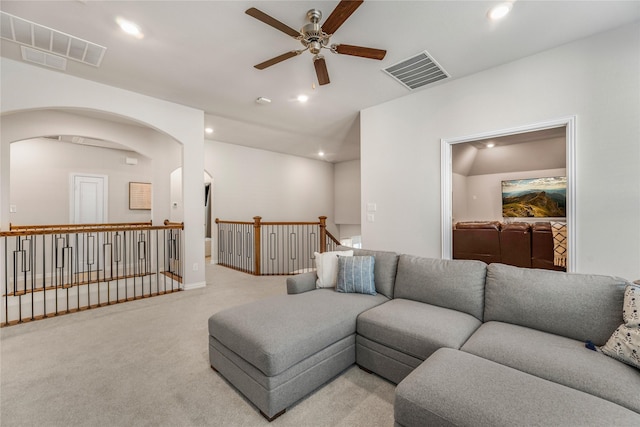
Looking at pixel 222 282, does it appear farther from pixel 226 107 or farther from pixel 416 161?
pixel 416 161

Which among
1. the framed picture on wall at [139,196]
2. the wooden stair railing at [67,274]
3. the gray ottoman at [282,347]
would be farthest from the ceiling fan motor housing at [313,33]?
the framed picture on wall at [139,196]

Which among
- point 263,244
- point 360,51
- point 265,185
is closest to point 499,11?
point 360,51

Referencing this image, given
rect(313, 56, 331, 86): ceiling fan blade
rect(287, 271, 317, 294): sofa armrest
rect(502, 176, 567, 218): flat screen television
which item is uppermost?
rect(313, 56, 331, 86): ceiling fan blade

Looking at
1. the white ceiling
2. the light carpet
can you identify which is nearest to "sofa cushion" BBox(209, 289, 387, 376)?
the light carpet

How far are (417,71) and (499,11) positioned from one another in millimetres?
1039

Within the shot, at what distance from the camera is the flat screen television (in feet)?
18.5

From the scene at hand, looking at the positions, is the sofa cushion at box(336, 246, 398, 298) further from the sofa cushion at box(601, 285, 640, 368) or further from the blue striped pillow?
the sofa cushion at box(601, 285, 640, 368)

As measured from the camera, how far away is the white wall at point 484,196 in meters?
6.39

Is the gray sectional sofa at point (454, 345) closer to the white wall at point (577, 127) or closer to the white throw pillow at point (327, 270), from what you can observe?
the white throw pillow at point (327, 270)

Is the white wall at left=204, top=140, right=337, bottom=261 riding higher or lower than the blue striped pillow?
higher

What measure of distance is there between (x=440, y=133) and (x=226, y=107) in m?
3.19

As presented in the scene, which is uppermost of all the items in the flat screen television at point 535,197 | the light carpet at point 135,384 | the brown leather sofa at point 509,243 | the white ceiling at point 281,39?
the white ceiling at point 281,39

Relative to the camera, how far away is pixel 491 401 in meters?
1.12

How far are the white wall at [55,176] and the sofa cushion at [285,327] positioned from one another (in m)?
5.50
